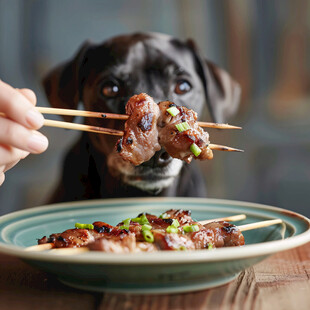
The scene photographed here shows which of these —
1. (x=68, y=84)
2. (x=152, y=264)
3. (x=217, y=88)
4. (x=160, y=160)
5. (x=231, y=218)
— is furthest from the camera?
(x=217, y=88)

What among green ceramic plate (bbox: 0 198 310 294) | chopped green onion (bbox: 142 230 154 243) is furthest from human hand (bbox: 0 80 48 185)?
chopped green onion (bbox: 142 230 154 243)

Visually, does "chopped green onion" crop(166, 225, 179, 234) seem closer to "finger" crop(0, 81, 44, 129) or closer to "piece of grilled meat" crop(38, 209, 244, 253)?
"piece of grilled meat" crop(38, 209, 244, 253)

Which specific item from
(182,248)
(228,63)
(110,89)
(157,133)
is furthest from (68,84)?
(182,248)

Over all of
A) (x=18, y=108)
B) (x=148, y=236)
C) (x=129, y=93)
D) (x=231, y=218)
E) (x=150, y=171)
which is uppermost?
(x=18, y=108)

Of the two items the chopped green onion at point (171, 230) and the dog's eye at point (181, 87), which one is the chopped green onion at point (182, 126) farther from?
the dog's eye at point (181, 87)

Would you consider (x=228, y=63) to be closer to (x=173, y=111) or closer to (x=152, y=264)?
(x=173, y=111)

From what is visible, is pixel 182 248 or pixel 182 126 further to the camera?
pixel 182 126

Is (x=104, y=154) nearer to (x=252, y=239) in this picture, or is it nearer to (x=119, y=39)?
(x=119, y=39)
